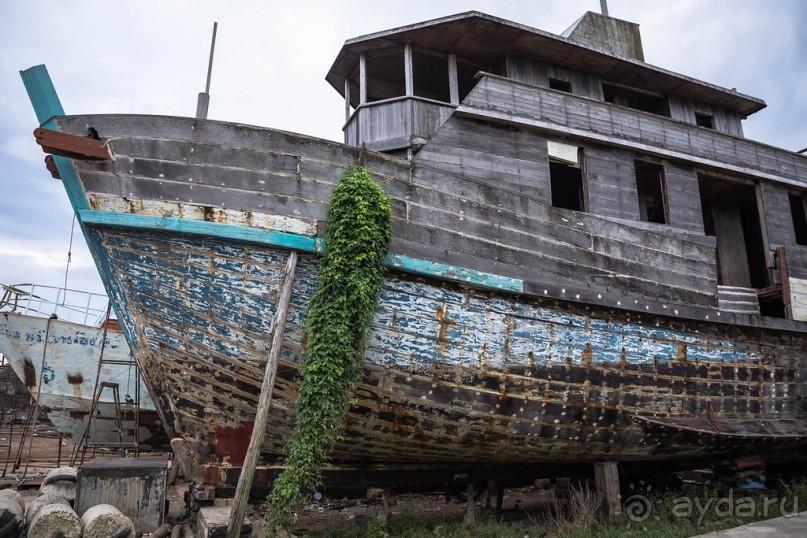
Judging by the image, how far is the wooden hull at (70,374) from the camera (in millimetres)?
11102

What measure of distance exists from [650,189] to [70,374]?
12825 mm

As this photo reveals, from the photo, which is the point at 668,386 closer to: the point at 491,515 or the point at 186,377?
the point at 491,515

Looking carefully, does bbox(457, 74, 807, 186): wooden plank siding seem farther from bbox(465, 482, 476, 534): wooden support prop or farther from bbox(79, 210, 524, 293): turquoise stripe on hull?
bbox(465, 482, 476, 534): wooden support prop

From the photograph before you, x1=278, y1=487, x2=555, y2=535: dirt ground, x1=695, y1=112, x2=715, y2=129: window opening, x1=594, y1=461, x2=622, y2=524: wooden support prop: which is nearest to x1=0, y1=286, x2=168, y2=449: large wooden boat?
x1=278, y1=487, x2=555, y2=535: dirt ground

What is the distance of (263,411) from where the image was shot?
14.4ft

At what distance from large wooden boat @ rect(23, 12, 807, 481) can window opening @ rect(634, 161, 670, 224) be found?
144 mm

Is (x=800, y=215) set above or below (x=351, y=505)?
above

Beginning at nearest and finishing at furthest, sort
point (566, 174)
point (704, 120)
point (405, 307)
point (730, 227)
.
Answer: point (405, 307)
point (566, 174)
point (704, 120)
point (730, 227)

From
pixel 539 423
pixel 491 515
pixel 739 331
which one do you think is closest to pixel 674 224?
pixel 739 331

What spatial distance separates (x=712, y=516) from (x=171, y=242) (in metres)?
7.14

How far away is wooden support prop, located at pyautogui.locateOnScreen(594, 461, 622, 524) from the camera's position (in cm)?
629

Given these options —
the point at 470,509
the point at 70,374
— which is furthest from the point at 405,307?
the point at 70,374

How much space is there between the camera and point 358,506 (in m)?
8.84

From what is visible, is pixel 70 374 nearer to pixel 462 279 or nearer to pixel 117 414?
pixel 117 414
